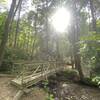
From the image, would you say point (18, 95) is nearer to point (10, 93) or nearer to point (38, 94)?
point (10, 93)

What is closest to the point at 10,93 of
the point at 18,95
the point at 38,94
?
the point at 18,95

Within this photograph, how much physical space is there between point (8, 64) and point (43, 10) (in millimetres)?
12345

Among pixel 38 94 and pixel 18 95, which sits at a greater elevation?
pixel 18 95

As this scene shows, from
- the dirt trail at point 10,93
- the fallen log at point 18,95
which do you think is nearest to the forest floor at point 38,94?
the dirt trail at point 10,93

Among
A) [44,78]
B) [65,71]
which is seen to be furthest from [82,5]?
[44,78]

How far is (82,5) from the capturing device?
15.5 m

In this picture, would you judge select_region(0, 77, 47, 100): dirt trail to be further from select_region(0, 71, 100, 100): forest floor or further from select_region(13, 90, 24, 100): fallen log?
select_region(13, 90, 24, 100): fallen log

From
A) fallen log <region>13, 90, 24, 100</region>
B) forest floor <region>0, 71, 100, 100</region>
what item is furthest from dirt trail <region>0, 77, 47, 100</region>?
fallen log <region>13, 90, 24, 100</region>

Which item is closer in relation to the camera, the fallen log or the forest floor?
the fallen log

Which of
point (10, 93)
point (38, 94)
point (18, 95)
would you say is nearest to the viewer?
point (18, 95)

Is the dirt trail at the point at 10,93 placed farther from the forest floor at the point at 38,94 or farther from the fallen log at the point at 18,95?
the fallen log at the point at 18,95

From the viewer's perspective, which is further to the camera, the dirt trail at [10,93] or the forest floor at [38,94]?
the forest floor at [38,94]

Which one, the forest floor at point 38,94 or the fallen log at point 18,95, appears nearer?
the fallen log at point 18,95

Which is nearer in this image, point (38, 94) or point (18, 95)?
point (18, 95)
